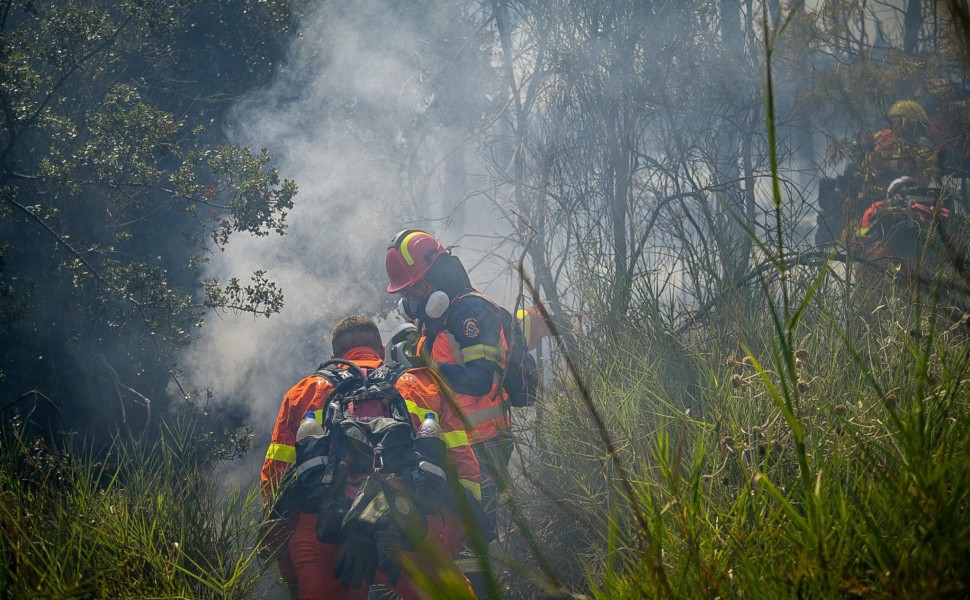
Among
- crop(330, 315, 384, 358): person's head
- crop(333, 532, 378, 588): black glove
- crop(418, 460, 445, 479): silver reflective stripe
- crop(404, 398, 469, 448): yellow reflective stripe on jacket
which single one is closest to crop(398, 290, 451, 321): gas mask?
crop(330, 315, 384, 358): person's head

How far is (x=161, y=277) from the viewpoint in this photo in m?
6.33

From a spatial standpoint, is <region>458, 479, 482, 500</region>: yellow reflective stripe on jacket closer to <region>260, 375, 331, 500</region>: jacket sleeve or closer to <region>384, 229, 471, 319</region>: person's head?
<region>260, 375, 331, 500</region>: jacket sleeve

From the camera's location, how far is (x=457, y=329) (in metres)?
4.91

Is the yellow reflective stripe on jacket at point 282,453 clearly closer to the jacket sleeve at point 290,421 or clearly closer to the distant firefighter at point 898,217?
the jacket sleeve at point 290,421

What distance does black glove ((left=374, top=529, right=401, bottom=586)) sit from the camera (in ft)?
10.5

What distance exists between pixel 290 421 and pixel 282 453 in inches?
6.7

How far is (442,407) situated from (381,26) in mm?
6859

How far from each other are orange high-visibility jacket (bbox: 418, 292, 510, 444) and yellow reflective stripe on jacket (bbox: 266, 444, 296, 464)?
1.11m

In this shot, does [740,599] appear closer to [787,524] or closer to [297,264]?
[787,524]

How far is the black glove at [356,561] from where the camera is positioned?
3.32m

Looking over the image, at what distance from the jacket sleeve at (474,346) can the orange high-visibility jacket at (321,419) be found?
57cm

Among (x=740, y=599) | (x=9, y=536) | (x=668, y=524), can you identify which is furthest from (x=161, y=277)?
(x=740, y=599)

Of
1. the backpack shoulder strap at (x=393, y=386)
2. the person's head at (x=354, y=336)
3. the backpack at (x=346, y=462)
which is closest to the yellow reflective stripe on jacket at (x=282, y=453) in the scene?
the backpack at (x=346, y=462)

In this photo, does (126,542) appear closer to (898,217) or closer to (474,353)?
(474,353)
